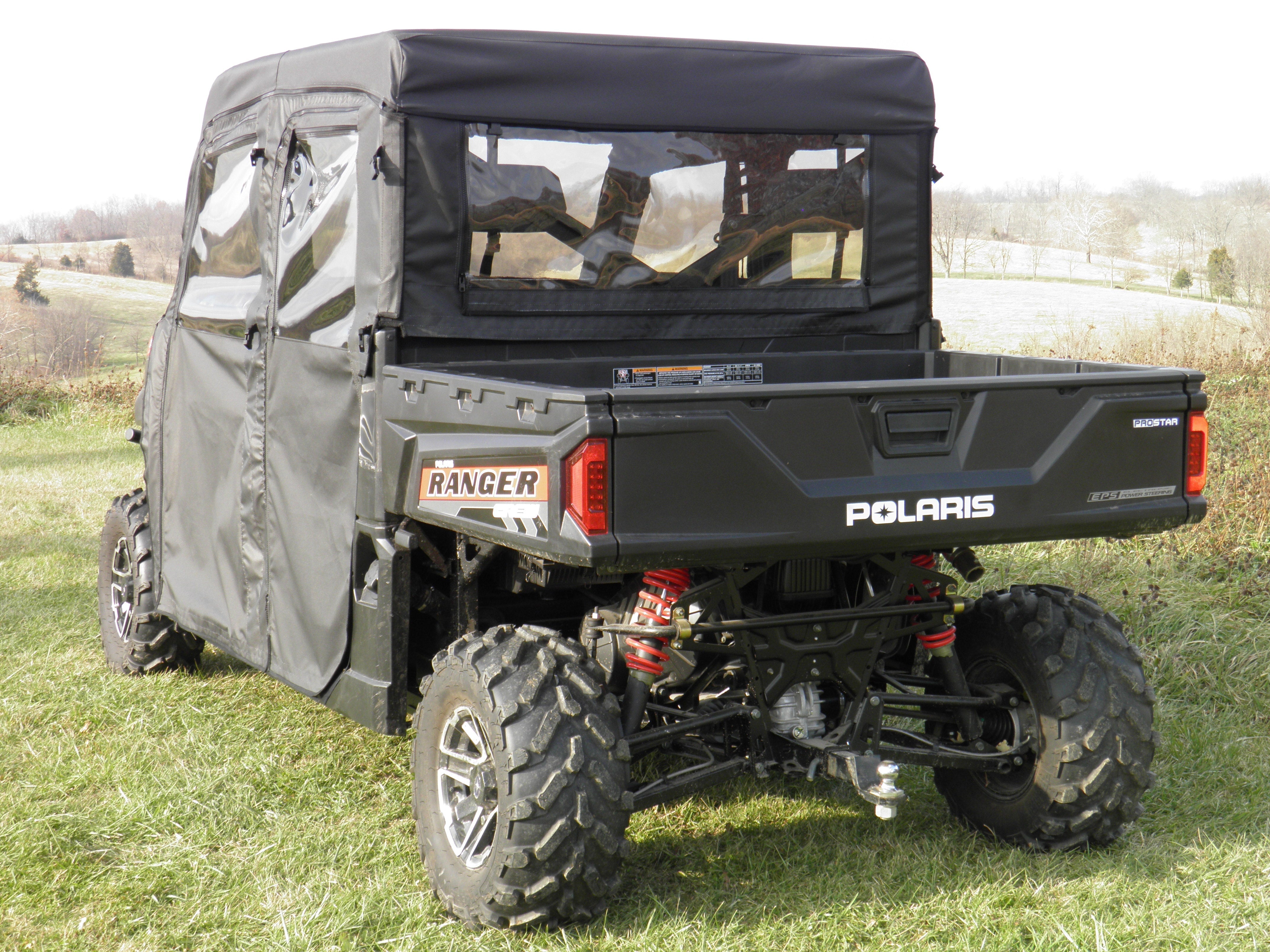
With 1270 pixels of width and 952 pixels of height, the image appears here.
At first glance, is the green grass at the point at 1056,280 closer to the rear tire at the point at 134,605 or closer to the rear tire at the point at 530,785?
the rear tire at the point at 134,605

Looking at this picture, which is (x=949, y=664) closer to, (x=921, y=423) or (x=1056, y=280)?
(x=921, y=423)

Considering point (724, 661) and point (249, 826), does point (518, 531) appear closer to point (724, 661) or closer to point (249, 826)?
point (724, 661)

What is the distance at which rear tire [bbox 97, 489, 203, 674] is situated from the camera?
5191 mm

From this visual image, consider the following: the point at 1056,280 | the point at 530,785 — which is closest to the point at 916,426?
the point at 530,785

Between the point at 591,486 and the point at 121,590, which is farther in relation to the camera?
the point at 121,590

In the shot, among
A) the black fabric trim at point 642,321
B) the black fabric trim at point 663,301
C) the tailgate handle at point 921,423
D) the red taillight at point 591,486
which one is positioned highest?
the black fabric trim at point 663,301

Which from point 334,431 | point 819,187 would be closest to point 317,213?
point 334,431

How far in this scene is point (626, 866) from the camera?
11.8 ft

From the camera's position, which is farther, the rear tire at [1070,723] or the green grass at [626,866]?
the rear tire at [1070,723]

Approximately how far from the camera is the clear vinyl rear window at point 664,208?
153 inches

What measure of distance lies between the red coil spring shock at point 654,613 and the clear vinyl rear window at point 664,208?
1180 millimetres

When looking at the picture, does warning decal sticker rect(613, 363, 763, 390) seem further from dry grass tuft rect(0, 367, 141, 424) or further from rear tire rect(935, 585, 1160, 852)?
dry grass tuft rect(0, 367, 141, 424)

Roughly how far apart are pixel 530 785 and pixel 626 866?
2.47 feet

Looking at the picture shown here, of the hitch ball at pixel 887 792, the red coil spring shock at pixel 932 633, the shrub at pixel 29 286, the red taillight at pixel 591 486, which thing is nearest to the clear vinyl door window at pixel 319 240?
the red taillight at pixel 591 486
